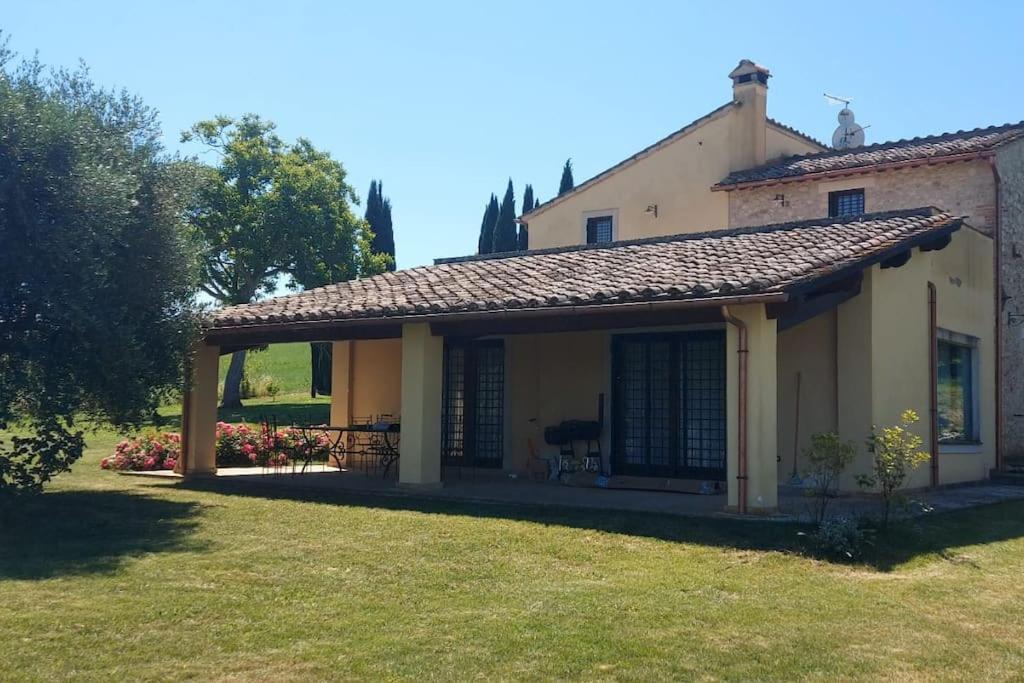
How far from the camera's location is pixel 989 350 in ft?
52.5

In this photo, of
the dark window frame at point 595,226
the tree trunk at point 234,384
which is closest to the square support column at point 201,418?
the dark window frame at point 595,226

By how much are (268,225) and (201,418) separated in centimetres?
1730

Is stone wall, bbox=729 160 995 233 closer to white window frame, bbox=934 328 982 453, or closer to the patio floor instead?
white window frame, bbox=934 328 982 453

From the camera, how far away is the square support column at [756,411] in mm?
9898

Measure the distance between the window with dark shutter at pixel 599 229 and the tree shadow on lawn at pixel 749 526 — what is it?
1289 cm

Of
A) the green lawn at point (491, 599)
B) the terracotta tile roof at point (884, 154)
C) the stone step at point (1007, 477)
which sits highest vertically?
the terracotta tile roof at point (884, 154)

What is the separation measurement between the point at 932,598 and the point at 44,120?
9.44 meters

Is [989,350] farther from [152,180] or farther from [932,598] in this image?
[152,180]

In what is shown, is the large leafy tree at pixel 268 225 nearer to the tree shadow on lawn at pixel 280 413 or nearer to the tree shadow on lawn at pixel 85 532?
the tree shadow on lawn at pixel 280 413

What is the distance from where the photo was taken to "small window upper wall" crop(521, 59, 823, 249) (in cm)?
2216

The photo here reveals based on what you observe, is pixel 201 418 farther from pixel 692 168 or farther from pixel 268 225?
pixel 268 225

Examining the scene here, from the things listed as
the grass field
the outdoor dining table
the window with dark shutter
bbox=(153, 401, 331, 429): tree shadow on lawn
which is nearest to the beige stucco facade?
the window with dark shutter

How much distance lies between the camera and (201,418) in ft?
49.1

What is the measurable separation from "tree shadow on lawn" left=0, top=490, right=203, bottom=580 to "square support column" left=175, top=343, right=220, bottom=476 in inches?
104
